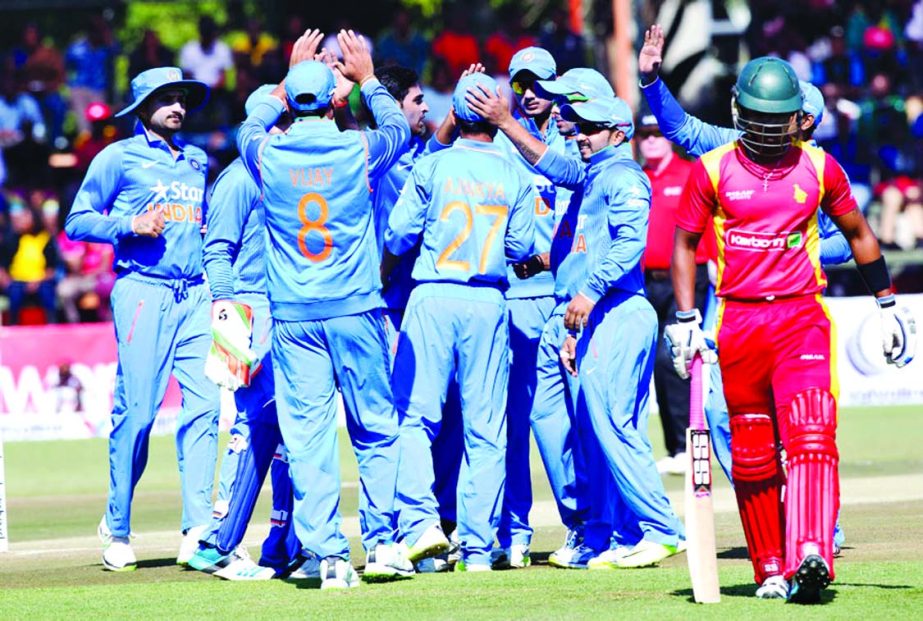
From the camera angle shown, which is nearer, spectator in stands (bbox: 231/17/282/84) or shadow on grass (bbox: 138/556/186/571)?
shadow on grass (bbox: 138/556/186/571)

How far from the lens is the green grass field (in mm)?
7488

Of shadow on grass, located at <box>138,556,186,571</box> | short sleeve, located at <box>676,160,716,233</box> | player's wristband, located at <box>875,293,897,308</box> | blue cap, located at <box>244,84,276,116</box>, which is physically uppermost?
blue cap, located at <box>244,84,276,116</box>

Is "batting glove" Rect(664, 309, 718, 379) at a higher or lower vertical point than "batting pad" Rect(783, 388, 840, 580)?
higher

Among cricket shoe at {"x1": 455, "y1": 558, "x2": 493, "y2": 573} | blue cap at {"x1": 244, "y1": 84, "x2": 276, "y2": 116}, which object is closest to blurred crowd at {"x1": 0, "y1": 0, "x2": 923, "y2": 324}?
blue cap at {"x1": 244, "y1": 84, "x2": 276, "y2": 116}

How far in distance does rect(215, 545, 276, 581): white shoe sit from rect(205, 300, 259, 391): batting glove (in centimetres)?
101

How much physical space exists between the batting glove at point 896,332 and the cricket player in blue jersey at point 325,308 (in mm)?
2424

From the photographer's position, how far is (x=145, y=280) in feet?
33.0

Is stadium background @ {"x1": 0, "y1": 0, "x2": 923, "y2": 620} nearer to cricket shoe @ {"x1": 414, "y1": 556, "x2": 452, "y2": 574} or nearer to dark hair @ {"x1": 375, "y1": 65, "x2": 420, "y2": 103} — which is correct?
cricket shoe @ {"x1": 414, "y1": 556, "x2": 452, "y2": 574}

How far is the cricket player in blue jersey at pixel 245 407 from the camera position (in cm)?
909

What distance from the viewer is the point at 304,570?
917 cm

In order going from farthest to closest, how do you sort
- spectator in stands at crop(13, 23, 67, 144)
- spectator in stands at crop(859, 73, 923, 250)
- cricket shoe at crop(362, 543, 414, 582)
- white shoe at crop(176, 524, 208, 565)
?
spectator in stands at crop(13, 23, 67, 144), spectator in stands at crop(859, 73, 923, 250), white shoe at crop(176, 524, 208, 565), cricket shoe at crop(362, 543, 414, 582)

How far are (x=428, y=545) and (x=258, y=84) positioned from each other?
54.2 ft

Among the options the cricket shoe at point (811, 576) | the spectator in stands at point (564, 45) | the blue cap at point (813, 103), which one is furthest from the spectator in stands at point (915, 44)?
the cricket shoe at point (811, 576)

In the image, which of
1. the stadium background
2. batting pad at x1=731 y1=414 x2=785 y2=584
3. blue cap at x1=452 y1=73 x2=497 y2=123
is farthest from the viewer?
blue cap at x1=452 y1=73 x2=497 y2=123
